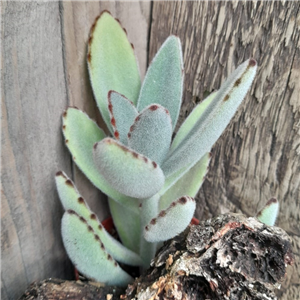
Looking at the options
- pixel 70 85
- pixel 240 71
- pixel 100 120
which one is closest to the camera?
pixel 240 71

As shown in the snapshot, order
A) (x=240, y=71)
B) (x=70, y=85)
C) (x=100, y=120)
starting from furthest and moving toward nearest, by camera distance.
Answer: (x=100, y=120)
(x=70, y=85)
(x=240, y=71)

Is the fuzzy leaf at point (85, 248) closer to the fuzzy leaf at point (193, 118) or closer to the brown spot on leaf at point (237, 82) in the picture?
the fuzzy leaf at point (193, 118)

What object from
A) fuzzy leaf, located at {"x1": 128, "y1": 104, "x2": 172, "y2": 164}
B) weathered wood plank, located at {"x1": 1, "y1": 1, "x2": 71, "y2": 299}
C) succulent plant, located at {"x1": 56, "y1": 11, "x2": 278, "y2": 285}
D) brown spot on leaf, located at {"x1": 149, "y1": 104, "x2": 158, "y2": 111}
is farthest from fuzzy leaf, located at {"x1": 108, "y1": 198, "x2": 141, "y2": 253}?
brown spot on leaf, located at {"x1": 149, "y1": 104, "x2": 158, "y2": 111}

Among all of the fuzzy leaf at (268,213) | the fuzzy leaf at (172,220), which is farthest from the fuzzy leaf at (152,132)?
the fuzzy leaf at (268,213)

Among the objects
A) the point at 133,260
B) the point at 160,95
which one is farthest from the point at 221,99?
the point at 133,260

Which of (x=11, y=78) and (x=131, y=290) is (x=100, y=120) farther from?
(x=131, y=290)

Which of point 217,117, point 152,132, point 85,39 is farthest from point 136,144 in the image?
point 85,39

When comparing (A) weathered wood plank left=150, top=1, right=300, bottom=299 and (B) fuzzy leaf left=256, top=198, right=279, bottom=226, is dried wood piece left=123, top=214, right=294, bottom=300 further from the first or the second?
(A) weathered wood plank left=150, top=1, right=300, bottom=299
